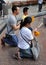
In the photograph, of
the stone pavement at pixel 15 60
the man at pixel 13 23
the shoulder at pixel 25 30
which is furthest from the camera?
the man at pixel 13 23

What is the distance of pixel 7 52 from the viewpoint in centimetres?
765

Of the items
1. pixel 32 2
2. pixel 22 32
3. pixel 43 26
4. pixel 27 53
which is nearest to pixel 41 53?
pixel 27 53

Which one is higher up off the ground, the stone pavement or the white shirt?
the white shirt

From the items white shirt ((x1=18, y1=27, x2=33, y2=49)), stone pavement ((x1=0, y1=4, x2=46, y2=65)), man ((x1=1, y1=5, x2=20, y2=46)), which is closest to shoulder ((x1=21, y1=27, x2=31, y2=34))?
white shirt ((x1=18, y1=27, x2=33, y2=49))

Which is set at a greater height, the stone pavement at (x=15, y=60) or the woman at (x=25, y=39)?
the woman at (x=25, y=39)

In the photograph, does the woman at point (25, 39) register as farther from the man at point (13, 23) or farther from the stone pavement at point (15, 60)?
the man at point (13, 23)

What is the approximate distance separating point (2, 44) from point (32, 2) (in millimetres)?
10728

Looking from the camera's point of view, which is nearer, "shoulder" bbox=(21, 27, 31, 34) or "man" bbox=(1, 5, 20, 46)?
"shoulder" bbox=(21, 27, 31, 34)

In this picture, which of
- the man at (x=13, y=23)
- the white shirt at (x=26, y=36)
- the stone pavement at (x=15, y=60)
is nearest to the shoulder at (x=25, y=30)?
the white shirt at (x=26, y=36)

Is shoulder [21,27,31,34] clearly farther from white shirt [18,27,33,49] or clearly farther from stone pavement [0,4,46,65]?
stone pavement [0,4,46,65]

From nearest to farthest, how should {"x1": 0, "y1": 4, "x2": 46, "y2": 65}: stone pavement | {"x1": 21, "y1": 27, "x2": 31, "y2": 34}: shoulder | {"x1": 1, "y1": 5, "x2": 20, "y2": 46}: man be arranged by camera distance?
{"x1": 21, "y1": 27, "x2": 31, "y2": 34}: shoulder, {"x1": 0, "y1": 4, "x2": 46, "y2": 65}: stone pavement, {"x1": 1, "y1": 5, "x2": 20, "y2": 46}: man

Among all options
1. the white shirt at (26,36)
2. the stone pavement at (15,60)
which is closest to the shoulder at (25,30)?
the white shirt at (26,36)

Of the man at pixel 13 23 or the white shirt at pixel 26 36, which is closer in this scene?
the white shirt at pixel 26 36

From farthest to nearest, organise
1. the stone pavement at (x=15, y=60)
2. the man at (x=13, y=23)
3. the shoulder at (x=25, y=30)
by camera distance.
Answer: the man at (x=13, y=23) → the stone pavement at (x=15, y=60) → the shoulder at (x=25, y=30)
